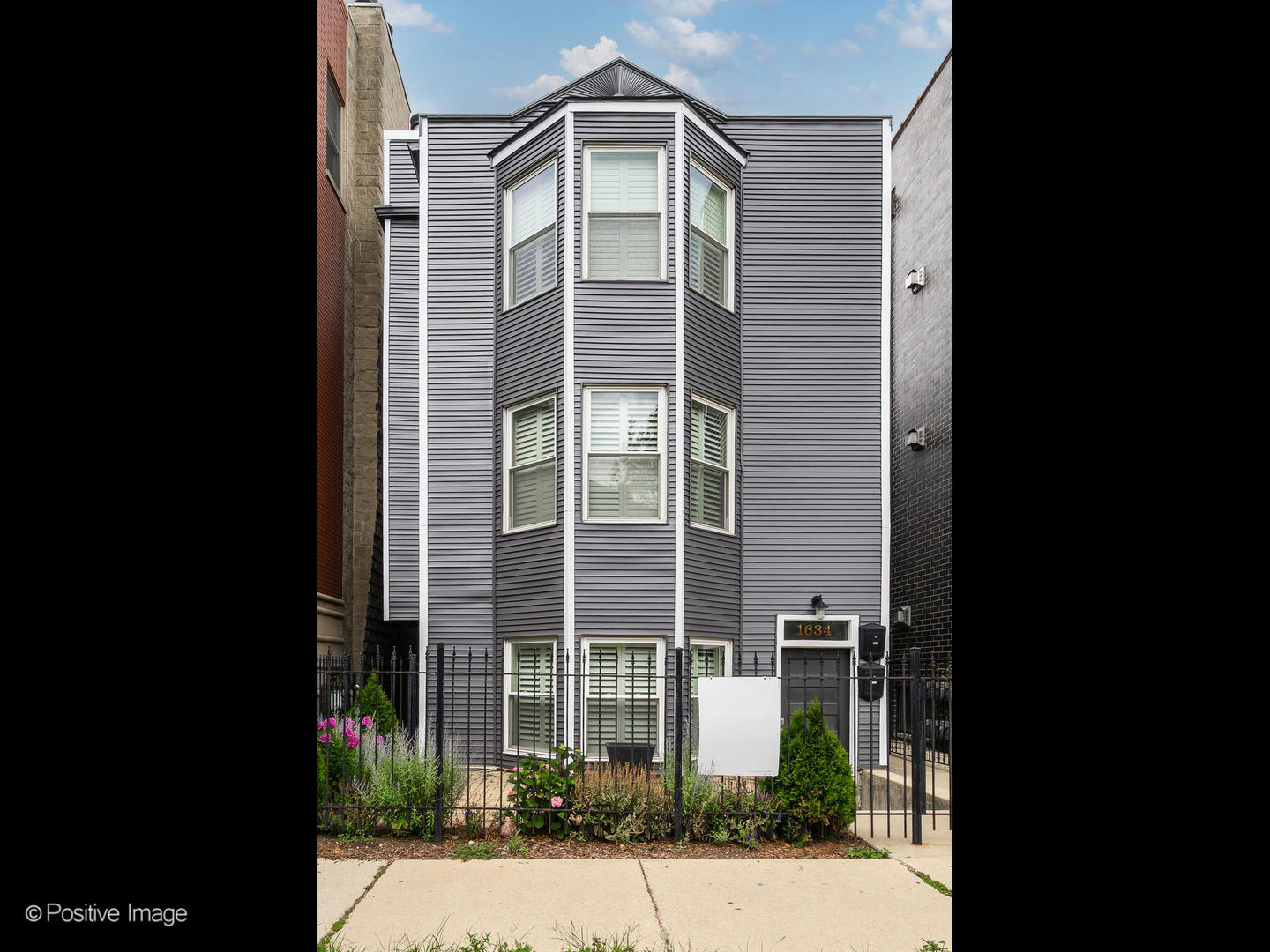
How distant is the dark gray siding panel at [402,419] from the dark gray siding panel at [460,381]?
0.66 metres

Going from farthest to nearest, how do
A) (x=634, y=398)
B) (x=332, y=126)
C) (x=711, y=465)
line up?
(x=332, y=126)
(x=711, y=465)
(x=634, y=398)

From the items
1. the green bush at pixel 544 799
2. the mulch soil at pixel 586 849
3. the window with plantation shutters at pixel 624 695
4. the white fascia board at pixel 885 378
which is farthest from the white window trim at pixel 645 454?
the mulch soil at pixel 586 849

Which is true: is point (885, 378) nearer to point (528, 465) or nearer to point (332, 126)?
point (528, 465)

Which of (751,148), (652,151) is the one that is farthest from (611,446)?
(751,148)

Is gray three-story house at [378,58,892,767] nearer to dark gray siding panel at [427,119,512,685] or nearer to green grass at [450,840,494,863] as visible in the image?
dark gray siding panel at [427,119,512,685]

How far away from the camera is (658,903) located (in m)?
6.04

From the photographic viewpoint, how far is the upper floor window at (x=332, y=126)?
14.6 metres

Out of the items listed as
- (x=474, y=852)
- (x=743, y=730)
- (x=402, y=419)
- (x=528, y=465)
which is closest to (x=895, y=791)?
(x=743, y=730)

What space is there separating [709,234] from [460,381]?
3.88 metres

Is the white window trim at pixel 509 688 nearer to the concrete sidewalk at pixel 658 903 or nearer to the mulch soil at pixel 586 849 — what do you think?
the mulch soil at pixel 586 849
